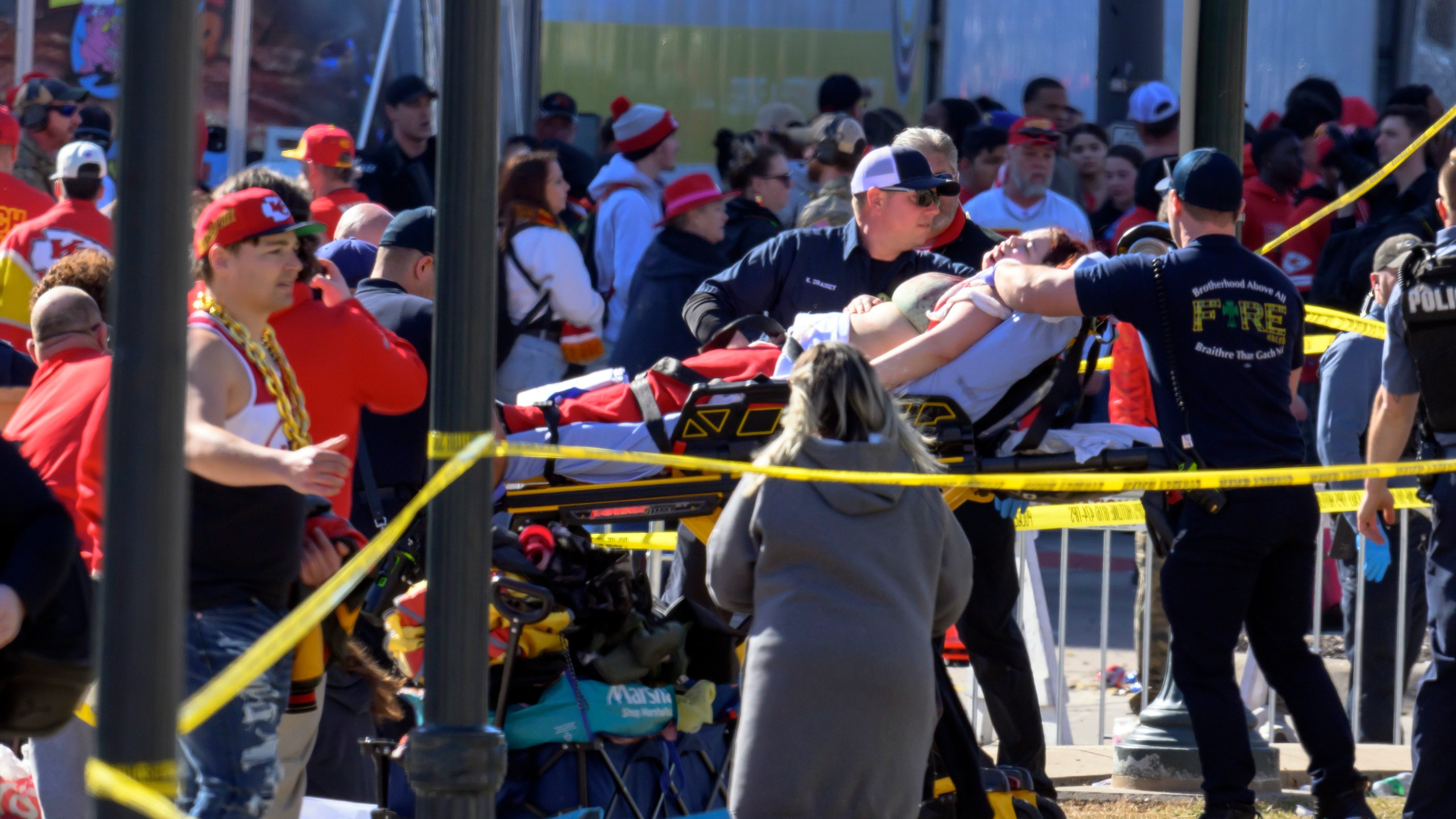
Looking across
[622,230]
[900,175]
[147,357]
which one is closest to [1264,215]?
[622,230]

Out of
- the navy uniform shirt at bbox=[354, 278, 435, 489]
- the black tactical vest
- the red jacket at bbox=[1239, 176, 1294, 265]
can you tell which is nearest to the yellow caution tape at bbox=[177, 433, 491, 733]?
the navy uniform shirt at bbox=[354, 278, 435, 489]

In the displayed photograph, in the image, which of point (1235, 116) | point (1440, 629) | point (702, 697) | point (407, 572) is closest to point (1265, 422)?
point (1440, 629)

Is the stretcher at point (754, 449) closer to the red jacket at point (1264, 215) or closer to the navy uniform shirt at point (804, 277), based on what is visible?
the navy uniform shirt at point (804, 277)

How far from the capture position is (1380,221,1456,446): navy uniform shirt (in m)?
4.88

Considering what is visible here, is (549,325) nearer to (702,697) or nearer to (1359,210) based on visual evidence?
(702,697)

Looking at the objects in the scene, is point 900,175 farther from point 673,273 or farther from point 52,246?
point 52,246

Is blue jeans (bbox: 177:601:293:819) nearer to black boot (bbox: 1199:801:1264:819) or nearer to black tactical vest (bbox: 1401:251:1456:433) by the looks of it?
black boot (bbox: 1199:801:1264:819)

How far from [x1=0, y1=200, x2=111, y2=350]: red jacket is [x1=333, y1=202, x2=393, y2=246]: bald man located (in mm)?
831

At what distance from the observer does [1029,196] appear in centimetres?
877

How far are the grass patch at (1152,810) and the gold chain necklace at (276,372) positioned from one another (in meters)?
2.86

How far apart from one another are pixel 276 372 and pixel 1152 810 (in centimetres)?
323

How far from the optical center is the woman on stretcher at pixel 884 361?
4727mm

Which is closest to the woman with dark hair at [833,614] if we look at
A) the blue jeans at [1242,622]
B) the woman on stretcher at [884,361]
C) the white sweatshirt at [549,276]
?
the woman on stretcher at [884,361]

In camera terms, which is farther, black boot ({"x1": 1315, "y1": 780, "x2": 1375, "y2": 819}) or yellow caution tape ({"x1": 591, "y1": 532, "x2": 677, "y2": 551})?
yellow caution tape ({"x1": 591, "y1": 532, "x2": 677, "y2": 551})
